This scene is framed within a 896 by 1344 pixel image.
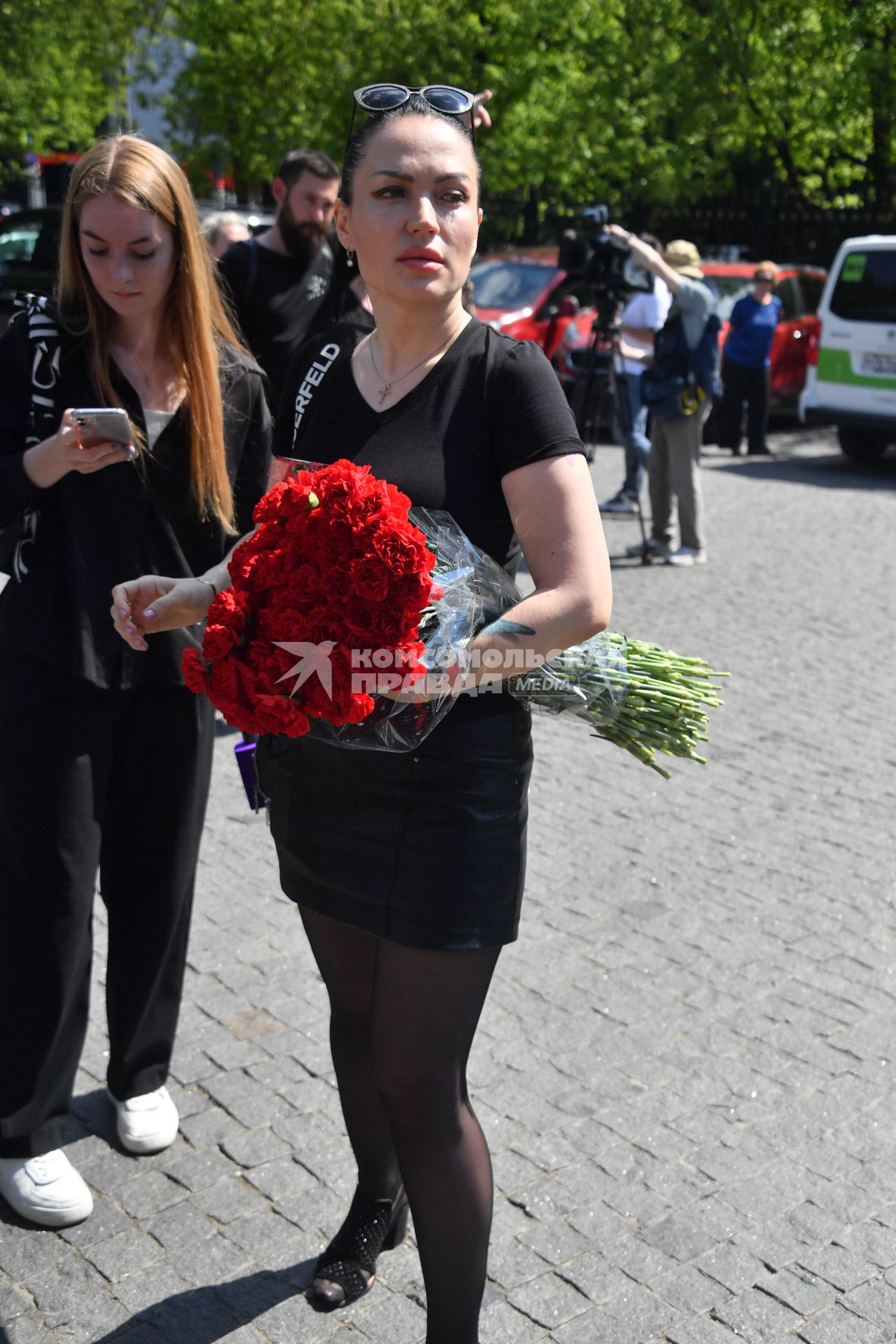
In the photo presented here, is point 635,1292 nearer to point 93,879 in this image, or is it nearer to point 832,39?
point 93,879

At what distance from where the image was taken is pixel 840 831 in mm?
5129

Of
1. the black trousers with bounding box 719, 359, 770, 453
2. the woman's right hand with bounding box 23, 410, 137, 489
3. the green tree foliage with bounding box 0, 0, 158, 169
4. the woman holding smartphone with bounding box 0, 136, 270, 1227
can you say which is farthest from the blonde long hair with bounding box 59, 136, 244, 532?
the green tree foliage with bounding box 0, 0, 158, 169

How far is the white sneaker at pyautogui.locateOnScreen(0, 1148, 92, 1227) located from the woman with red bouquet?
945mm

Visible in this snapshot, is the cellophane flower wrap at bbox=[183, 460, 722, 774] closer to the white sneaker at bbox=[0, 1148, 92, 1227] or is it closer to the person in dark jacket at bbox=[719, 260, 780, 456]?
the white sneaker at bbox=[0, 1148, 92, 1227]

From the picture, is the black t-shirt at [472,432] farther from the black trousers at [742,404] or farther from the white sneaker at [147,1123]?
the black trousers at [742,404]

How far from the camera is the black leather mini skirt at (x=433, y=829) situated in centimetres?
217

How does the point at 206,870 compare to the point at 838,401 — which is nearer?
the point at 206,870

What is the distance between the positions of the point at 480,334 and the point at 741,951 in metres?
2.54

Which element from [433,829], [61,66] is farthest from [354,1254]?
[61,66]

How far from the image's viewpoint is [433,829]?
85.9 inches

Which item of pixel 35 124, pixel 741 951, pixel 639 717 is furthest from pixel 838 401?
pixel 35 124

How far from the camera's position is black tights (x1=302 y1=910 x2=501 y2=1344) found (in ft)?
7.10

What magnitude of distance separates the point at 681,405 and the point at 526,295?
570cm

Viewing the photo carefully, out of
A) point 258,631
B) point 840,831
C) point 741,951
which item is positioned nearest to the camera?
Result: point 258,631
